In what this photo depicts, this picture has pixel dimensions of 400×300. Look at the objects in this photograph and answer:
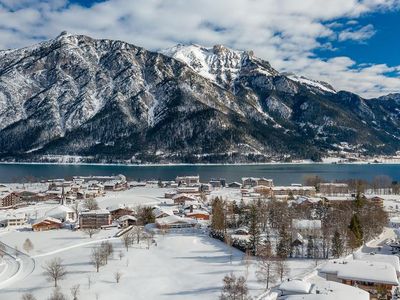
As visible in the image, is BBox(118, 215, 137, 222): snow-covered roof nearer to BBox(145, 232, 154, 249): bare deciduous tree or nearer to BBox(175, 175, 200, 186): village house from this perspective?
BBox(145, 232, 154, 249): bare deciduous tree

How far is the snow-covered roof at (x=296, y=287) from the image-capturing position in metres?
30.9

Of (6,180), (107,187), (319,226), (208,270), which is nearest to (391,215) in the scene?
(319,226)

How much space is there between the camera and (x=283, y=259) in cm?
4153

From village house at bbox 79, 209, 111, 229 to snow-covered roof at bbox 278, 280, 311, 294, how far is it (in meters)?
36.8

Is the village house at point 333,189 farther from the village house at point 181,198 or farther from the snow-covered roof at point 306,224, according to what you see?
the snow-covered roof at point 306,224

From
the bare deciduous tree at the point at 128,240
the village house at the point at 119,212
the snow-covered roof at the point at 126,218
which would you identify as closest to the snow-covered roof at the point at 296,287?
the bare deciduous tree at the point at 128,240

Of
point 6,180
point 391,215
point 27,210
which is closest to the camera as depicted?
point 391,215

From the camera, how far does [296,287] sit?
31.4 m

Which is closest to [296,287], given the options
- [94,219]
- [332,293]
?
[332,293]

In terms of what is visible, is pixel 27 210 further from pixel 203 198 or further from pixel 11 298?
pixel 11 298

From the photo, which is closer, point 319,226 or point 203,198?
point 319,226

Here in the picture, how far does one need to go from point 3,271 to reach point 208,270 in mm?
18468

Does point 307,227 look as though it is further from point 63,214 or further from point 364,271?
point 63,214

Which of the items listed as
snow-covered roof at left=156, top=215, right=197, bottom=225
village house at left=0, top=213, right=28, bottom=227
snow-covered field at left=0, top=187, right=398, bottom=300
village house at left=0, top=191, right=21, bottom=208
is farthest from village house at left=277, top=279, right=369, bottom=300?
village house at left=0, top=191, right=21, bottom=208
